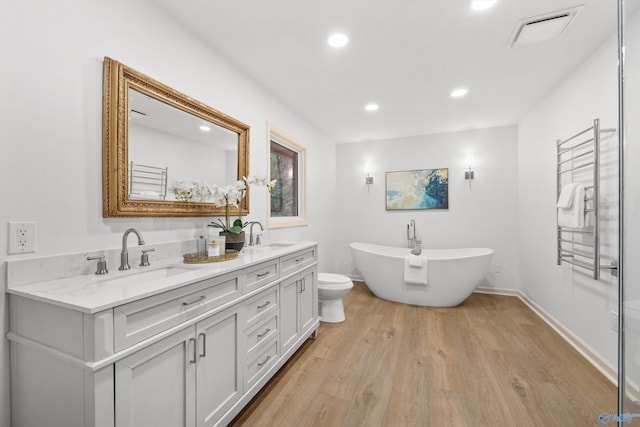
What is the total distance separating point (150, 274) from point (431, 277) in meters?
2.94

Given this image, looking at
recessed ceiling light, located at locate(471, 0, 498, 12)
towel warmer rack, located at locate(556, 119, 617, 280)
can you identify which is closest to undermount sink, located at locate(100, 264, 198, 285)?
recessed ceiling light, located at locate(471, 0, 498, 12)

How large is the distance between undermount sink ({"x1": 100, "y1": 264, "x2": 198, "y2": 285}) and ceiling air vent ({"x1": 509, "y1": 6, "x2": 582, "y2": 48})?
2558 millimetres

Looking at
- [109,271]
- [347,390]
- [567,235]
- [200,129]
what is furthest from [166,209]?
[567,235]

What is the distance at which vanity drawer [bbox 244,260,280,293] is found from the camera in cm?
158

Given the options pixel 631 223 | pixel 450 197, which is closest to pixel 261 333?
pixel 631 223

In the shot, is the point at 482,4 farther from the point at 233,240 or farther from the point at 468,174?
the point at 468,174

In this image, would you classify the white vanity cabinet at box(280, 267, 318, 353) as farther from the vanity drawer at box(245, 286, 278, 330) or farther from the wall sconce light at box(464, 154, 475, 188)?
the wall sconce light at box(464, 154, 475, 188)

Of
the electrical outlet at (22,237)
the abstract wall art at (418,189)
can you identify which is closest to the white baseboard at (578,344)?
the abstract wall art at (418,189)

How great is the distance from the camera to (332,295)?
2748mm

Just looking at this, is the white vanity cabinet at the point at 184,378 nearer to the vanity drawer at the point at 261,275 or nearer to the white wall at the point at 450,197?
the vanity drawer at the point at 261,275

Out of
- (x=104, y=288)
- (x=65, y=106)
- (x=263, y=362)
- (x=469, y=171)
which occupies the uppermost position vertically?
(x=469, y=171)

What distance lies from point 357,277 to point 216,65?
12.0ft

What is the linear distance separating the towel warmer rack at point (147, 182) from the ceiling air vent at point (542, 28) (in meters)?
2.49

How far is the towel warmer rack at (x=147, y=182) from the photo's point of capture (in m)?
1.47
